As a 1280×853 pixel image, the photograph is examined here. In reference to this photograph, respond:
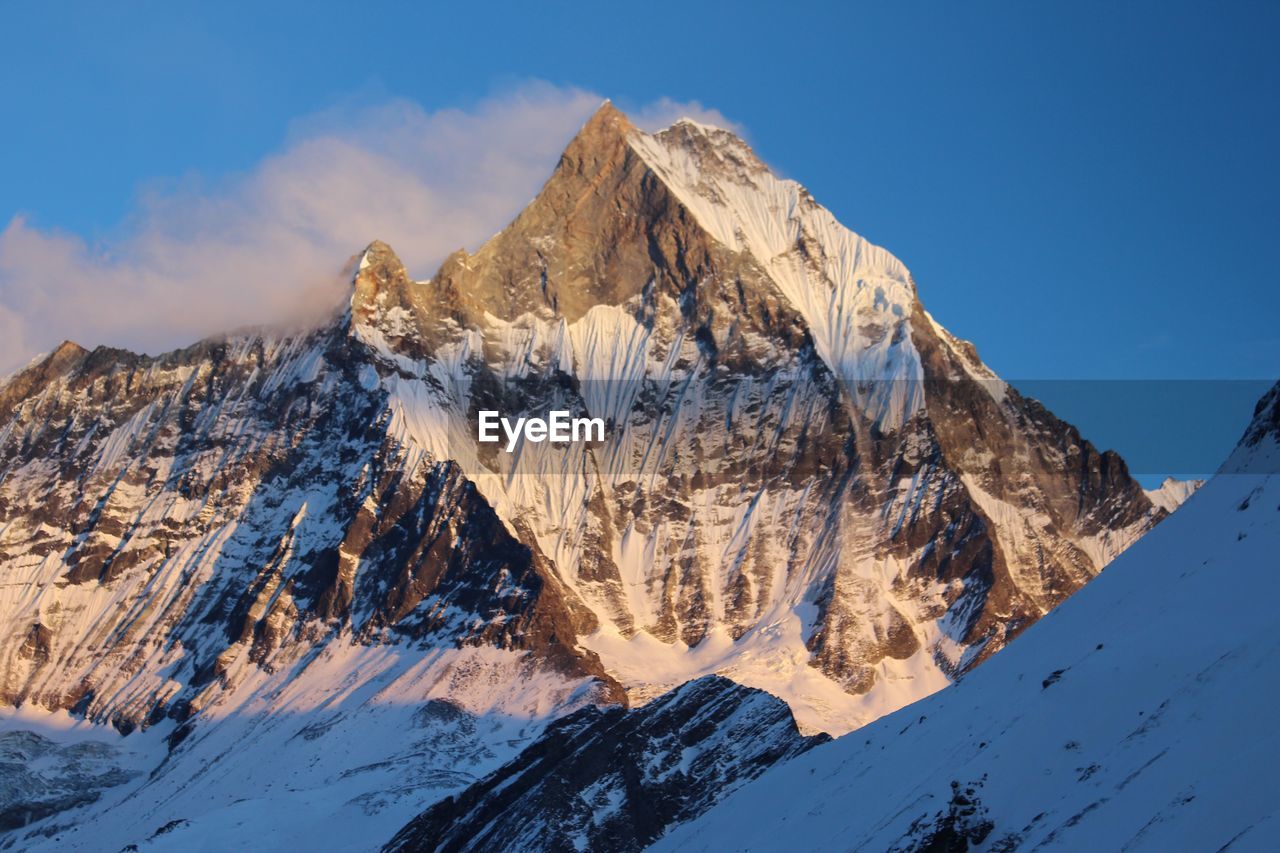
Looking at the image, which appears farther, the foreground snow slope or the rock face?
the rock face

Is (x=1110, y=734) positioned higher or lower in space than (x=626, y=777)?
lower

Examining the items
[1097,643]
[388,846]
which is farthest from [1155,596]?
[388,846]

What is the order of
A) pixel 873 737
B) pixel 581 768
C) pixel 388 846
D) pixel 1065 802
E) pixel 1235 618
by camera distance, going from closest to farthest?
1. pixel 1065 802
2. pixel 1235 618
3. pixel 873 737
4. pixel 581 768
5. pixel 388 846

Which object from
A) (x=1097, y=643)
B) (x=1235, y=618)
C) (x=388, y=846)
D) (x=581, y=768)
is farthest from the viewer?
(x=388, y=846)

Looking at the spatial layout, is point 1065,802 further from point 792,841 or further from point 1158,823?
point 792,841

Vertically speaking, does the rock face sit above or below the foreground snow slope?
above
